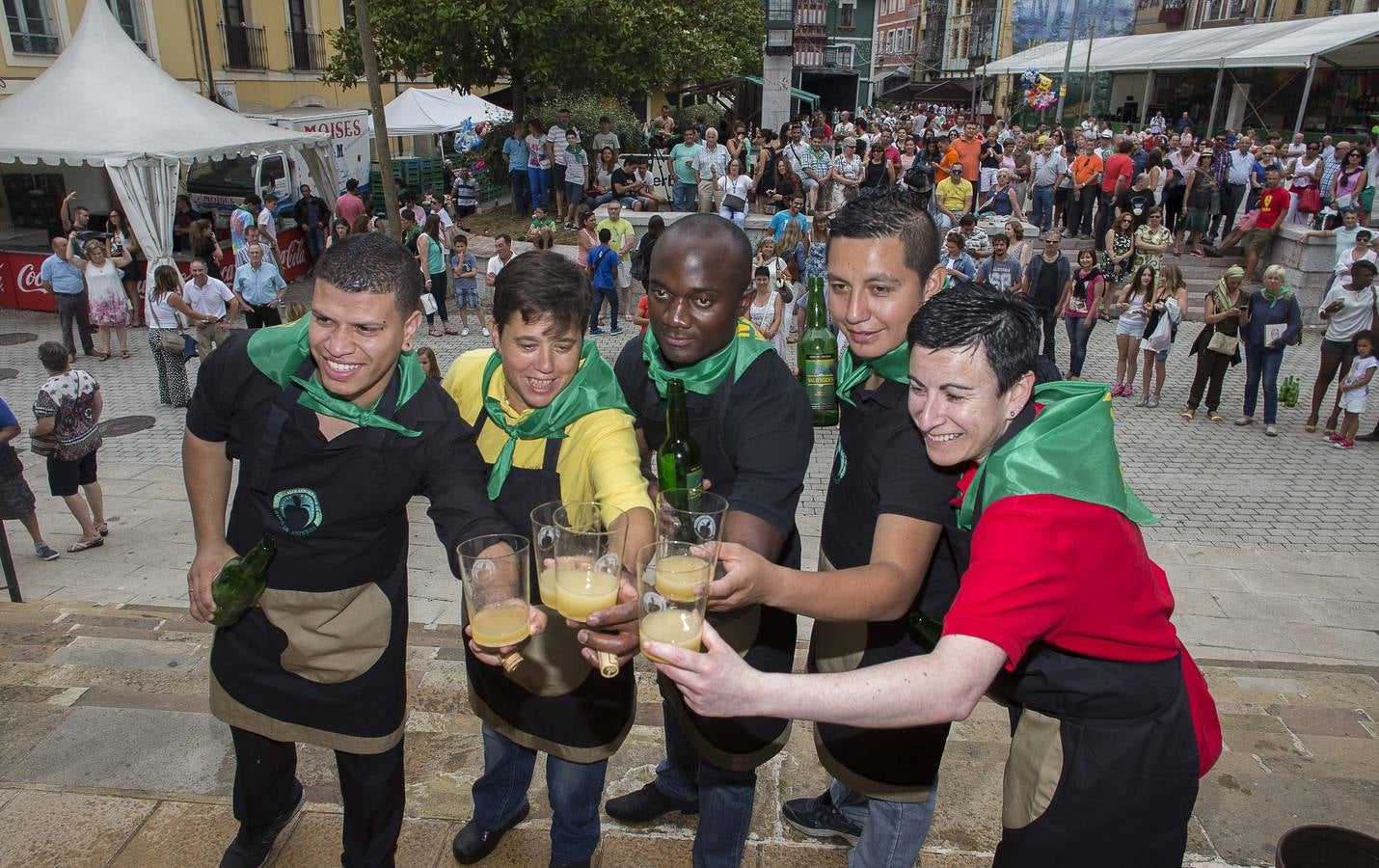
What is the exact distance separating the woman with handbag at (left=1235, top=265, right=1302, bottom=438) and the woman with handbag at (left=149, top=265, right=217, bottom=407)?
13285mm

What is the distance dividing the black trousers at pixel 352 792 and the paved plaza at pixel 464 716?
30cm

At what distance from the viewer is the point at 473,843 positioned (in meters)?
3.12

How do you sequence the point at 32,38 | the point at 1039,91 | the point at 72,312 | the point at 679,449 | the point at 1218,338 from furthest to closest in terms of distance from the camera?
the point at 1039,91 < the point at 32,38 < the point at 72,312 < the point at 1218,338 < the point at 679,449

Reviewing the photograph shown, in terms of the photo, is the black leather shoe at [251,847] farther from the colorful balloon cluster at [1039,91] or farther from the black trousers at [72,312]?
the colorful balloon cluster at [1039,91]

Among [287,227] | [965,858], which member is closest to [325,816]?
[965,858]

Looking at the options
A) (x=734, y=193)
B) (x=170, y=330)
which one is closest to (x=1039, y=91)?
(x=734, y=193)

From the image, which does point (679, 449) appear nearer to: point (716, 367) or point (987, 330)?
point (716, 367)

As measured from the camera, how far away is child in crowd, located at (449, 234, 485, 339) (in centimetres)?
1439

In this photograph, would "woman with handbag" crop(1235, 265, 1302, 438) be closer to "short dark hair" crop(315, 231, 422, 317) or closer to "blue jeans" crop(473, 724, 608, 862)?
"blue jeans" crop(473, 724, 608, 862)

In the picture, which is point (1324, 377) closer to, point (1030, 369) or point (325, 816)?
point (1030, 369)

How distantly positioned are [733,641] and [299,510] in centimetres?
138

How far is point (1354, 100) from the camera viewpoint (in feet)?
92.3

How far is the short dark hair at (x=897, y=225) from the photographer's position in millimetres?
2773

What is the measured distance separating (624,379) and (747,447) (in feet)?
2.17
